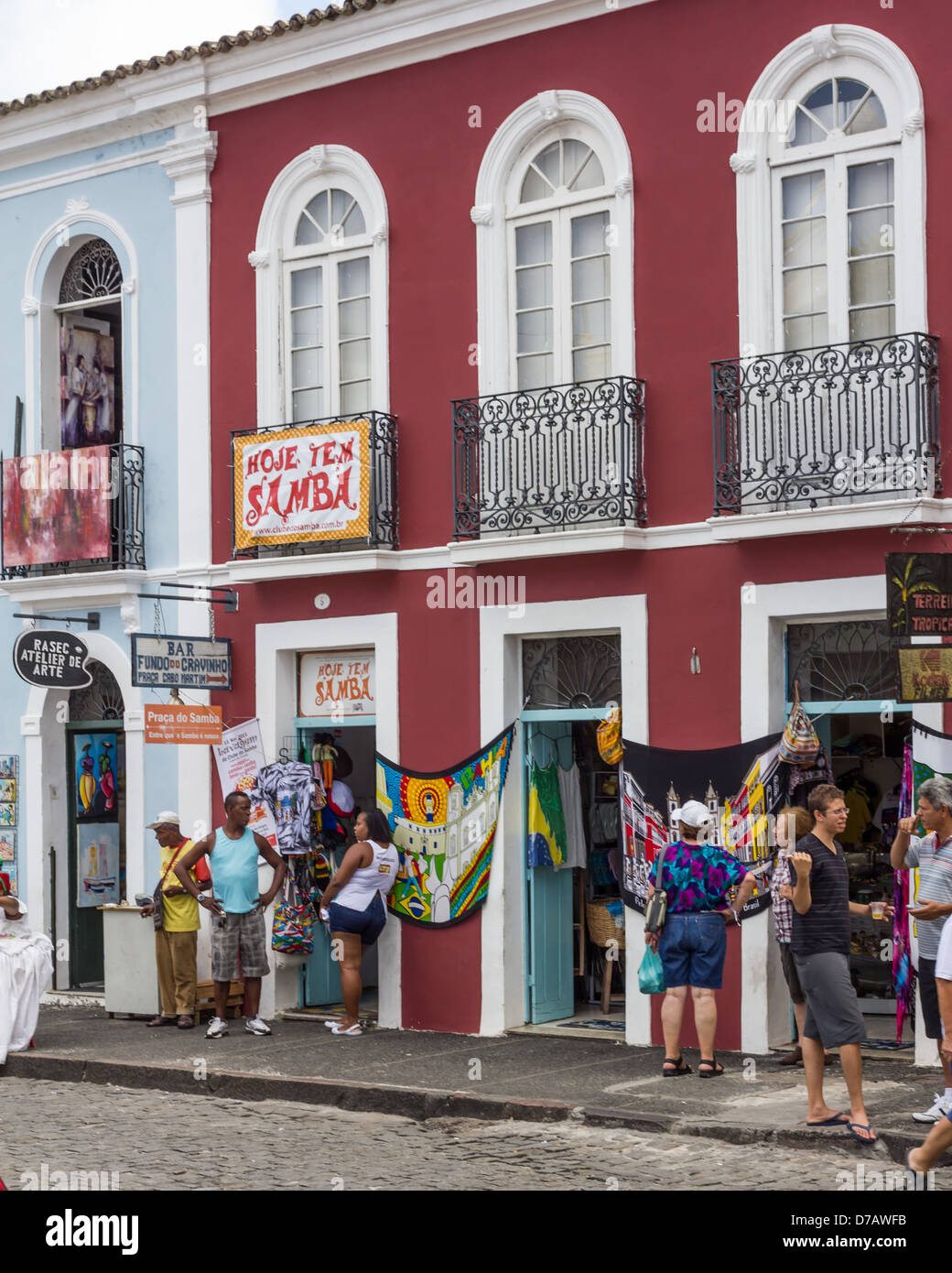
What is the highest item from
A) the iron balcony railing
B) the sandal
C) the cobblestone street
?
the iron balcony railing

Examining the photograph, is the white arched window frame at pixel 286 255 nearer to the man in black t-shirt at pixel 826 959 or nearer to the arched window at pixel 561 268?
the arched window at pixel 561 268

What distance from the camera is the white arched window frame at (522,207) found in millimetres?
13688

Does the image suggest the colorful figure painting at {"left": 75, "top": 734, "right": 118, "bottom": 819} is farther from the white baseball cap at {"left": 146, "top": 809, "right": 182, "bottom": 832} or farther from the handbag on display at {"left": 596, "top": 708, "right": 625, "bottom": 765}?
the handbag on display at {"left": 596, "top": 708, "right": 625, "bottom": 765}

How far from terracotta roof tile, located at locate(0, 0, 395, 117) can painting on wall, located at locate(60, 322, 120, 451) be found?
2.03 meters

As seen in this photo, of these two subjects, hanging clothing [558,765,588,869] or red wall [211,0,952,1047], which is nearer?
red wall [211,0,952,1047]

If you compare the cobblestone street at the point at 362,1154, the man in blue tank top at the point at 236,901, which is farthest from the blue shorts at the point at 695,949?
the man in blue tank top at the point at 236,901

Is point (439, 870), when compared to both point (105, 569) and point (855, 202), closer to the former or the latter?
point (105, 569)

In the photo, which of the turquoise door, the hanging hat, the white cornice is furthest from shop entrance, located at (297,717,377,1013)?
the white cornice

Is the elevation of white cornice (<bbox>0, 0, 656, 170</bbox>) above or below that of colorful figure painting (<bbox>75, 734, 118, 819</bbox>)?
above

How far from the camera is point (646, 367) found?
1348cm

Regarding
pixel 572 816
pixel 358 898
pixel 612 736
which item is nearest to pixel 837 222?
pixel 612 736

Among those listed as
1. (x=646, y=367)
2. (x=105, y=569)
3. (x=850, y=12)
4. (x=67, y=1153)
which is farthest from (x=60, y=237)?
(x=67, y=1153)

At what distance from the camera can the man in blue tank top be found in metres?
14.4
